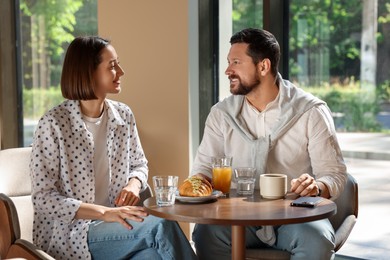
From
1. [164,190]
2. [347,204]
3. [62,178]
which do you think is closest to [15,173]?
[62,178]

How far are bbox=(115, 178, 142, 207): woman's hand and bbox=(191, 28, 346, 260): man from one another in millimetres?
256

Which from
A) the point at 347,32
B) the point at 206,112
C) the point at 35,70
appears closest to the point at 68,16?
the point at 35,70

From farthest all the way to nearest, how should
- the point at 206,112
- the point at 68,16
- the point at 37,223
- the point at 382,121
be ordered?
the point at 68,16 < the point at 206,112 < the point at 382,121 < the point at 37,223

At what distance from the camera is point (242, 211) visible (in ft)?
6.63

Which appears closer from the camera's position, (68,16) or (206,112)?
(206,112)

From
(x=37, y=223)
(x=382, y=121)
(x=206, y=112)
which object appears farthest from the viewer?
(x=206, y=112)

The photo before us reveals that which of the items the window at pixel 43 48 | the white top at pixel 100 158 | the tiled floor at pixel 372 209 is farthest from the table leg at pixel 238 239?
the window at pixel 43 48

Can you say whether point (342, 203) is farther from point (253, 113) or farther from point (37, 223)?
point (37, 223)

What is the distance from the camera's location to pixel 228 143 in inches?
104

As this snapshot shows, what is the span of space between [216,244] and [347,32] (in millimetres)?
1240

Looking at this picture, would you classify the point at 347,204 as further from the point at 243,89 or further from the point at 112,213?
the point at 112,213

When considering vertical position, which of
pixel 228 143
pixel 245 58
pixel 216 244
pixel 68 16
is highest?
pixel 68 16

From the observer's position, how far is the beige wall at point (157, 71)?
3.47 metres

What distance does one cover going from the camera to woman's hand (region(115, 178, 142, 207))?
7.99 ft
